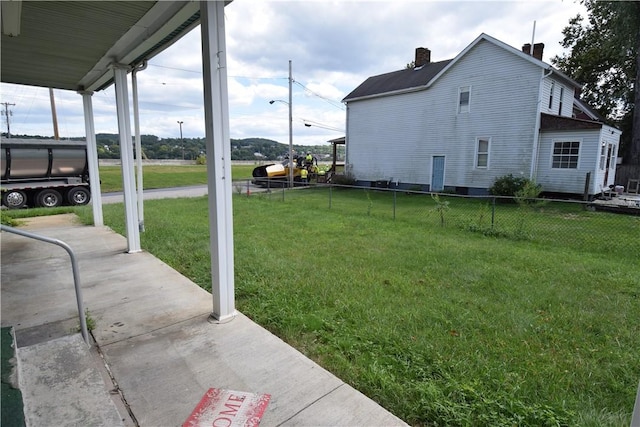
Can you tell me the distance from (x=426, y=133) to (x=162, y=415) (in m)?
16.3

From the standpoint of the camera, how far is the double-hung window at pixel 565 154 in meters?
12.8

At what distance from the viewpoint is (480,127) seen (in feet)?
47.7

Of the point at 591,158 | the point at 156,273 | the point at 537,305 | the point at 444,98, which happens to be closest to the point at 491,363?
the point at 537,305

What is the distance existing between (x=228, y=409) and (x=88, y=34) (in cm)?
433

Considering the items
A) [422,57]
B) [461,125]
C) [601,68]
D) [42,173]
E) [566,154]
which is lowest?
[42,173]

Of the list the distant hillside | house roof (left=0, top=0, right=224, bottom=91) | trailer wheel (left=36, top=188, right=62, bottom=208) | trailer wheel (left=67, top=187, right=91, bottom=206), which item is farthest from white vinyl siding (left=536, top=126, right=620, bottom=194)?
the distant hillside

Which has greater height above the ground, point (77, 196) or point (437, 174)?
point (437, 174)

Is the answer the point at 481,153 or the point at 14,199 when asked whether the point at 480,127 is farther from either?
the point at 14,199

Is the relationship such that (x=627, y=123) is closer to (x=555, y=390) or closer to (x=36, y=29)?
(x=555, y=390)

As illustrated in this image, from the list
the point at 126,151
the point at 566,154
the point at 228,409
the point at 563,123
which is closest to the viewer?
the point at 228,409

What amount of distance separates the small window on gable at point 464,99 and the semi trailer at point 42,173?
15546mm

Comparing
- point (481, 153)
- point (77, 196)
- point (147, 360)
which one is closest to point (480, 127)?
point (481, 153)

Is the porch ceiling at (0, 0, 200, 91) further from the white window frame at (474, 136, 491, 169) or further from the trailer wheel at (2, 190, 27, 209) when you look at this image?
the white window frame at (474, 136, 491, 169)

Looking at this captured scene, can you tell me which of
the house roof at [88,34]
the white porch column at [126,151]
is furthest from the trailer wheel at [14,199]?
the white porch column at [126,151]
